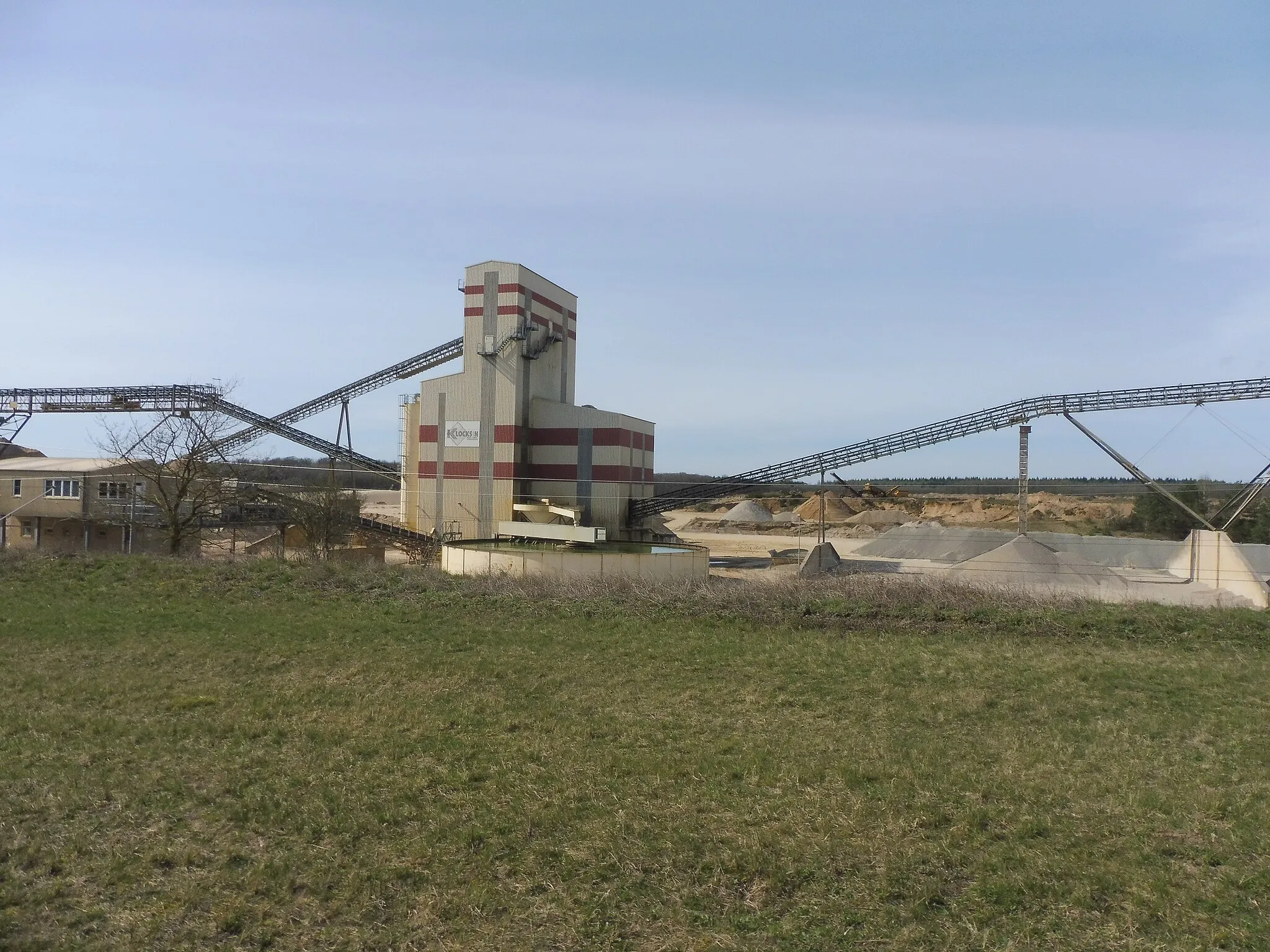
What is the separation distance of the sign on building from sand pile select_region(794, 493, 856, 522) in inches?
1544

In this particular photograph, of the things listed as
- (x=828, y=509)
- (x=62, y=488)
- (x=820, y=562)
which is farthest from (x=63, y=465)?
(x=828, y=509)

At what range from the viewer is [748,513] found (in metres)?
66.7

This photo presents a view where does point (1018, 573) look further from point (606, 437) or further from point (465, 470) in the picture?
point (465, 470)

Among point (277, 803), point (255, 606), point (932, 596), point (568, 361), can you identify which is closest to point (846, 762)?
point (277, 803)

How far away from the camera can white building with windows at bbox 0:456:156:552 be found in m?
29.0

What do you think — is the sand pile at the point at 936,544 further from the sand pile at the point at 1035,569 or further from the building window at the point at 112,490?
the building window at the point at 112,490

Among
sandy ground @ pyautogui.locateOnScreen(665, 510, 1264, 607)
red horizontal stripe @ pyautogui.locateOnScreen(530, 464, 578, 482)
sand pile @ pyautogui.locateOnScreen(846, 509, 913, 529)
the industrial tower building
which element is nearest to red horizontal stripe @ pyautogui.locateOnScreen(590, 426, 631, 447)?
the industrial tower building

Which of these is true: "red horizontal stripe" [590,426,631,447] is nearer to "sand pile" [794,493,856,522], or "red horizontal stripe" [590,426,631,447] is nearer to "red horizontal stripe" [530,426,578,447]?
"red horizontal stripe" [530,426,578,447]

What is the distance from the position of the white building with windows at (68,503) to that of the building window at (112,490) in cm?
2

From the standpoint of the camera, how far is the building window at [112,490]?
29.2 m

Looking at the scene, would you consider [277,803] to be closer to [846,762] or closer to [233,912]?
[233,912]

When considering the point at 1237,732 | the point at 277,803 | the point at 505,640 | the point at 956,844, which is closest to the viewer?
the point at 956,844

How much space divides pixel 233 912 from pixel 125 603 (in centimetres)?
1183

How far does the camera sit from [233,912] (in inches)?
183
